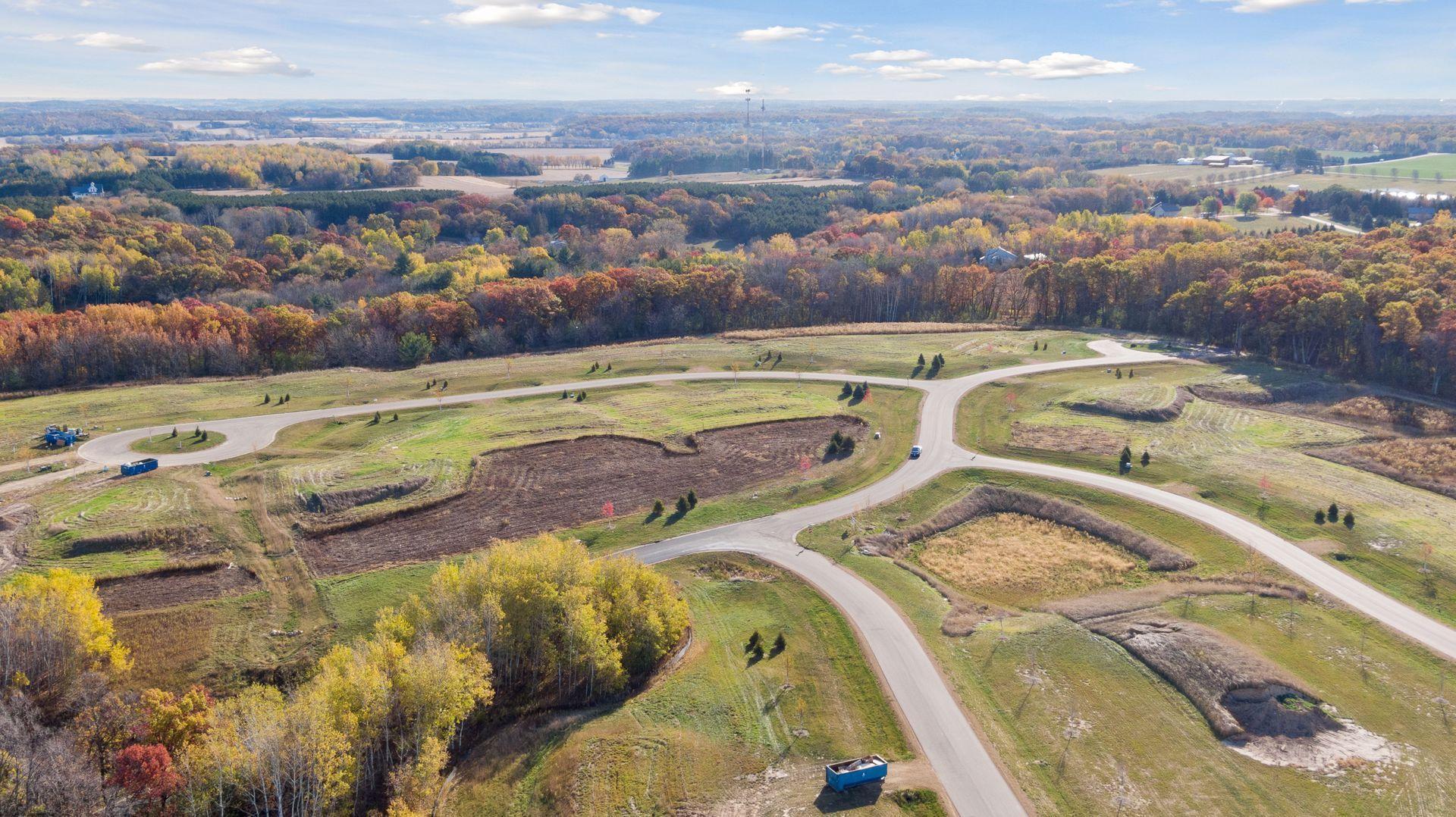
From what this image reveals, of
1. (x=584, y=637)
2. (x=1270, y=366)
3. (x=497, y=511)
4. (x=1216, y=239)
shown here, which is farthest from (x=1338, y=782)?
(x=1216, y=239)

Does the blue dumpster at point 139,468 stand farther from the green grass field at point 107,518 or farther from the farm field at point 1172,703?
the farm field at point 1172,703

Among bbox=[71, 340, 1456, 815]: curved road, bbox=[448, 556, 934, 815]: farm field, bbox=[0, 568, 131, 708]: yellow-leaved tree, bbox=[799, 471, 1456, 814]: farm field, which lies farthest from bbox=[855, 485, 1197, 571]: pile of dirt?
bbox=[0, 568, 131, 708]: yellow-leaved tree

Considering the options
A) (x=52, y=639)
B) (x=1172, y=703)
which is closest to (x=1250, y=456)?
(x=1172, y=703)

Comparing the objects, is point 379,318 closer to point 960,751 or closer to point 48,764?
point 48,764

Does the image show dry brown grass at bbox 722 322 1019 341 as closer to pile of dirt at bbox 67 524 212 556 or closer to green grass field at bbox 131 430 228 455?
green grass field at bbox 131 430 228 455

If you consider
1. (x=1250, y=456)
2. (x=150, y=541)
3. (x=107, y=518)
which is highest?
(x=1250, y=456)

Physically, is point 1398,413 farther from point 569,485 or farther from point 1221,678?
point 569,485
